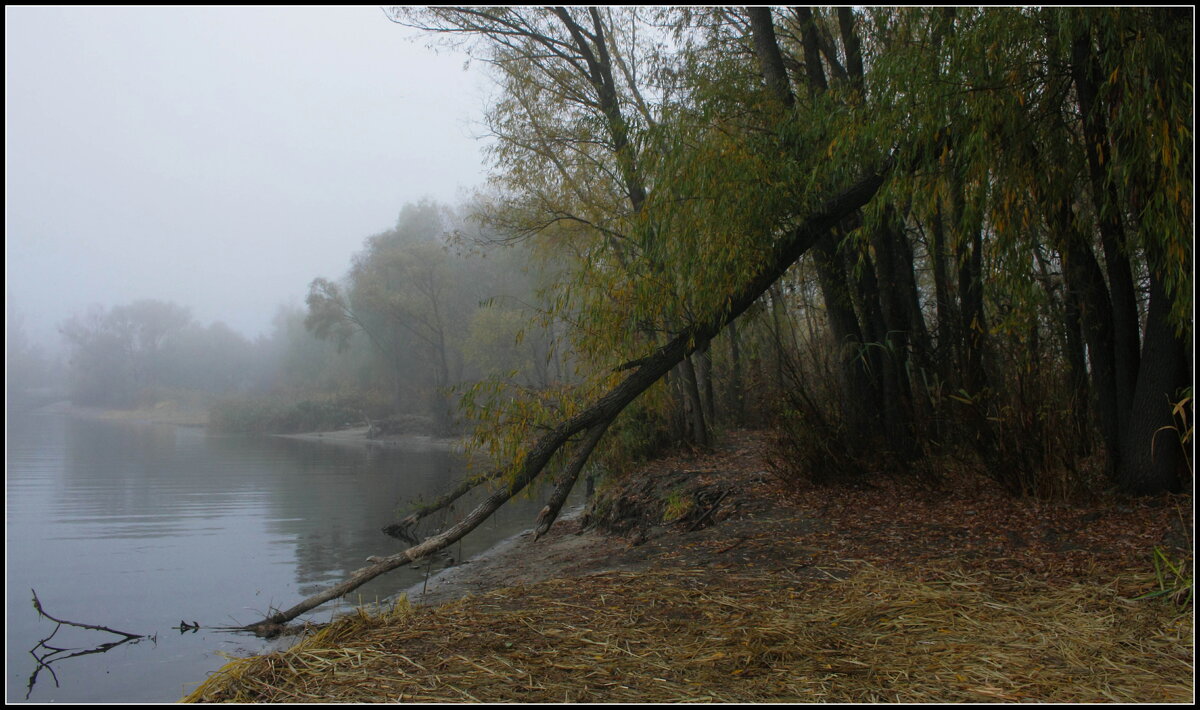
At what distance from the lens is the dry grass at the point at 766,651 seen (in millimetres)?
2922

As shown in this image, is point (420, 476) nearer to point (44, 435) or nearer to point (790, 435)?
point (790, 435)

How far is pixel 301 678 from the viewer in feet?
10.6

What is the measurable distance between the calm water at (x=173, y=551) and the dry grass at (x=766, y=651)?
157 centimetres

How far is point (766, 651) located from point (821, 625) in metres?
0.52

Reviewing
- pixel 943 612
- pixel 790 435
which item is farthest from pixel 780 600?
pixel 790 435

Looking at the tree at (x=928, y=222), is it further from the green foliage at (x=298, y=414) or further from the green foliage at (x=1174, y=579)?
the green foliage at (x=298, y=414)

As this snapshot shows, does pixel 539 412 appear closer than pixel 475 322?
Yes

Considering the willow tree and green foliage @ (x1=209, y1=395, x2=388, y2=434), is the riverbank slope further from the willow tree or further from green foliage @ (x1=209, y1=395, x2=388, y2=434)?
green foliage @ (x1=209, y1=395, x2=388, y2=434)

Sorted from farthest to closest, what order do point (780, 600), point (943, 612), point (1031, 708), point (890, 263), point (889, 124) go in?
point (890, 263) → point (889, 124) → point (780, 600) → point (943, 612) → point (1031, 708)

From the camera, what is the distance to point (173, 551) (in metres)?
9.50

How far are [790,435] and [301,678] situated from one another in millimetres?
5566

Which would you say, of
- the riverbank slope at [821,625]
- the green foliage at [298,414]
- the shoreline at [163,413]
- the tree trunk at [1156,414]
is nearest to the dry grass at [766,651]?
the riverbank slope at [821,625]

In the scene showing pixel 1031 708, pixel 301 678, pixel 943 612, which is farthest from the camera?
pixel 943 612

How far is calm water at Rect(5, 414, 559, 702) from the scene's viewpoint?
556cm
